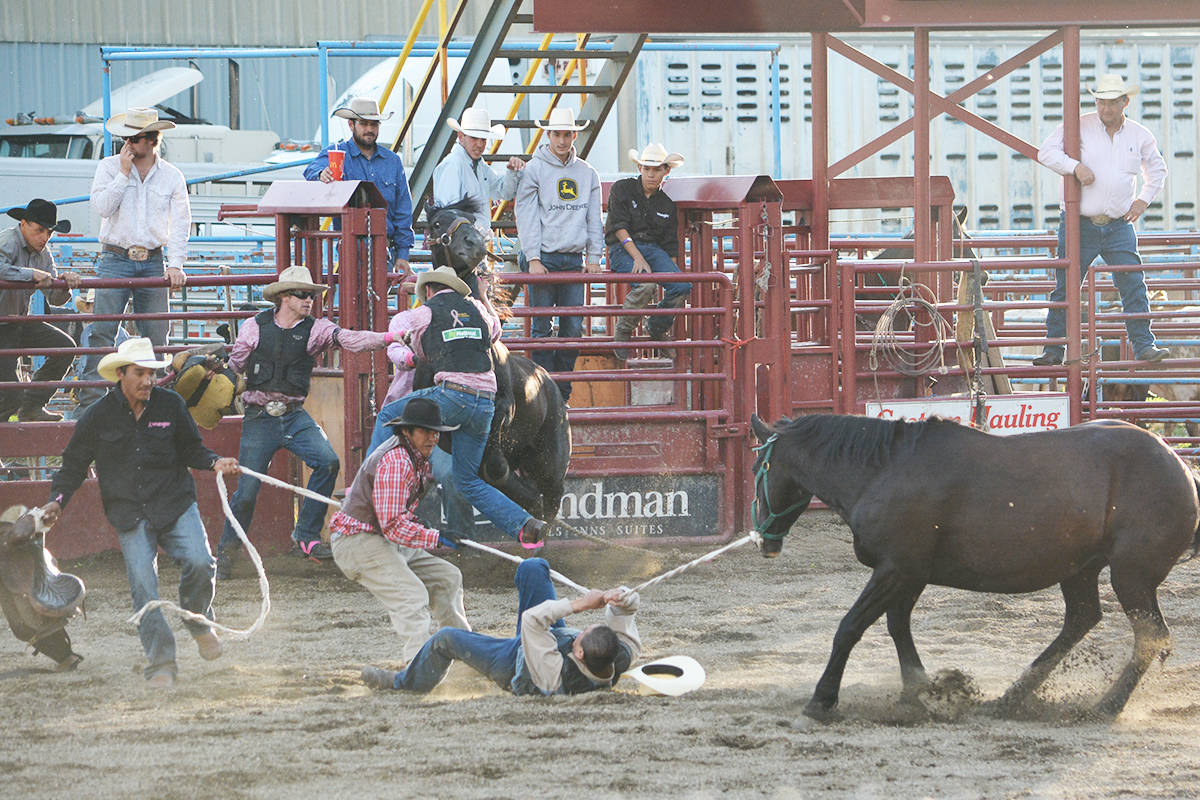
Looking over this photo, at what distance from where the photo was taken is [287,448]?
8539 mm

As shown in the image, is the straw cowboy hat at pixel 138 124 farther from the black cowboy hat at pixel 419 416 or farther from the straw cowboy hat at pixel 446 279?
the black cowboy hat at pixel 419 416

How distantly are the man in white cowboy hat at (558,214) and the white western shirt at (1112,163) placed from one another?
3.41 metres

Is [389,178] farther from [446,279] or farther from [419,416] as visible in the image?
[419,416]

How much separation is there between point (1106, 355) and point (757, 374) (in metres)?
5.34

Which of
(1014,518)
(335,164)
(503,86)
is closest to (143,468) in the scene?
(335,164)

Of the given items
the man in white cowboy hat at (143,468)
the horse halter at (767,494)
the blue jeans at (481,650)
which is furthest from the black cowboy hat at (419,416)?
the horse halter at (767,494)

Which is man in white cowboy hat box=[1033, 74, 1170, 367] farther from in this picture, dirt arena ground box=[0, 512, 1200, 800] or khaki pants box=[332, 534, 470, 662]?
khaki pants box=[332, 534, 470, 662]

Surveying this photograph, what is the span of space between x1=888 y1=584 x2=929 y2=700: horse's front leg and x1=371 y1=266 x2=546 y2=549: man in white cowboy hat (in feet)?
7.48

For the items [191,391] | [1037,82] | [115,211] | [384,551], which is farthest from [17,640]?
[1037,82]

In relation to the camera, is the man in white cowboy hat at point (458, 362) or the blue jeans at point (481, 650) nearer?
the blue jeans at point (481, 650)

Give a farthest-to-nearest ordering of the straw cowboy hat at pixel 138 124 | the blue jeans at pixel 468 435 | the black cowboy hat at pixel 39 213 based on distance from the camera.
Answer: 1. the straw cowboy hat at pixel 138 124
2. the black cowboy hat at pixel 39 213
3. the blue jeans at pixel 468 435

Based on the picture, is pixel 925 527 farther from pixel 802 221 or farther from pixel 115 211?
pixel 802 221

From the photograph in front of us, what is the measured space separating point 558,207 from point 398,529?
4359 millimetres

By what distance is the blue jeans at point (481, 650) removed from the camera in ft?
19.1
